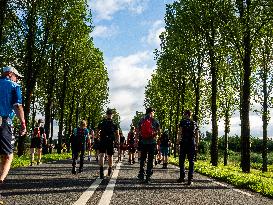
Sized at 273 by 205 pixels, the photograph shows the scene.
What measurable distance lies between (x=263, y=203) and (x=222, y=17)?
52.5ft

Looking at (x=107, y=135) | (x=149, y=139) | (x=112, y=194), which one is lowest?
(x=112, y=194)

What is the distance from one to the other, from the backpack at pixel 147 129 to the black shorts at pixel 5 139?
6.46m

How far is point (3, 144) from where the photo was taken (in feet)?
22.9

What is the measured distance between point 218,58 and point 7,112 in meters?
24.6

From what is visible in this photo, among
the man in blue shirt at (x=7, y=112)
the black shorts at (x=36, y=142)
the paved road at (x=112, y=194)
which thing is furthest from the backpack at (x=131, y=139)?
the man in blue shirt at (x=7, y=112)

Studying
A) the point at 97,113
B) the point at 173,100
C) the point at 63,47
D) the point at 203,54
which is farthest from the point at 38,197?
the point at 97,113

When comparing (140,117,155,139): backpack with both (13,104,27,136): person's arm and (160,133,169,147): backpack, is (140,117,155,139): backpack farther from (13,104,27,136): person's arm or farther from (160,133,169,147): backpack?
(160,133,169,147): backpack

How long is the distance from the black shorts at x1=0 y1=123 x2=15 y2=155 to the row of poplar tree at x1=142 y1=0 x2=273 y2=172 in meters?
16.0

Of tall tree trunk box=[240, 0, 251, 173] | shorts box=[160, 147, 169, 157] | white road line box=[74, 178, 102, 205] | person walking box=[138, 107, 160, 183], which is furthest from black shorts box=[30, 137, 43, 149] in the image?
tall tree trunk box=[240, 0, 251, 173]

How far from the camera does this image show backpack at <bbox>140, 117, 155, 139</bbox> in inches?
516

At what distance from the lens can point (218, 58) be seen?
99.0ft

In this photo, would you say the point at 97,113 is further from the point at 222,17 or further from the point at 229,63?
the point at 222,17

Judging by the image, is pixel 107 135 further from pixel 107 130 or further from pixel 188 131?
pixel 188 131

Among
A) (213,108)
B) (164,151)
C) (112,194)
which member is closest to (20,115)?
(112,194)
